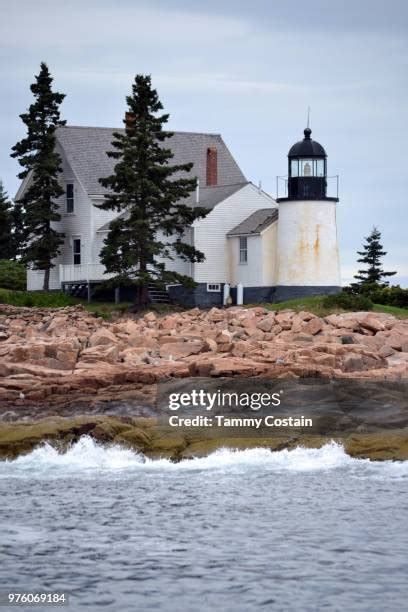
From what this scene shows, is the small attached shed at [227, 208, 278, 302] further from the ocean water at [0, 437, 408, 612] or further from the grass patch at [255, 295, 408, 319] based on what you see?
the ocean water at [0, 437, 408, 612]

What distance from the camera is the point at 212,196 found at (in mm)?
57281

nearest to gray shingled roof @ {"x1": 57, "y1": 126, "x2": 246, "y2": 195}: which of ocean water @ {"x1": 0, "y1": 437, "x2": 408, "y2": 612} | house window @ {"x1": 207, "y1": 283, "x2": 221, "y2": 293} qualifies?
house window @ {"x1": 207, "y1": 283, "x2": 221, "y2": 293}

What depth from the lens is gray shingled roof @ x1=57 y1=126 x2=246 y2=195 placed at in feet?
191

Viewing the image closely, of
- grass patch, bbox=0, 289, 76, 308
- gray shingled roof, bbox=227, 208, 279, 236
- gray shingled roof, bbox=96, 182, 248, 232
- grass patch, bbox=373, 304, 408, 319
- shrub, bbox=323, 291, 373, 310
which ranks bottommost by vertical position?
grass patch, bbox=373, 304, 408, 319

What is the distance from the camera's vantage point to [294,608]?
604 inches

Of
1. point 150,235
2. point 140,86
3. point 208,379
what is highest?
point 140,86

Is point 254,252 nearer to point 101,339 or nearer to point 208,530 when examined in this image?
point 101,339

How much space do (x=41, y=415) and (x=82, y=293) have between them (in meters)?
27.8

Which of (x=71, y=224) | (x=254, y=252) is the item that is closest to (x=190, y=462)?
(x=254, y=252)

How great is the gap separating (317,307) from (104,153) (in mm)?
16193

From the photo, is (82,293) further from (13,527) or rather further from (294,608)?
(294,608)

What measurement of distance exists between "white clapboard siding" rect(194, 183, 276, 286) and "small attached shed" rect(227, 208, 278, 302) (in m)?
0.28

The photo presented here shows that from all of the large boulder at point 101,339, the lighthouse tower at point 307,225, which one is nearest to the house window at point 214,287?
the lighthouse tower at point 307,225

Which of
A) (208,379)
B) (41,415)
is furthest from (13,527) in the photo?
(208,379)
